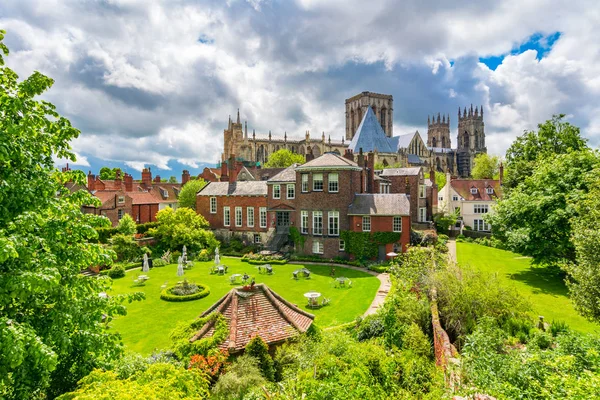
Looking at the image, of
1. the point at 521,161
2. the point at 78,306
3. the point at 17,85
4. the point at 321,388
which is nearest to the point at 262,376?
the point at 321,388

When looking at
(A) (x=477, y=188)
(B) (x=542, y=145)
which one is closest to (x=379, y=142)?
(A) (x=477, y=188)

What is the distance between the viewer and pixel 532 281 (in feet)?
84.4

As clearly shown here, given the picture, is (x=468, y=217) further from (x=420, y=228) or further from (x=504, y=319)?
(x=504, y=319)

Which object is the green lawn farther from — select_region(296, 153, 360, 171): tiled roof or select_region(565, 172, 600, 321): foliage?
select_region(296, 153, 360, 171): tiled roof

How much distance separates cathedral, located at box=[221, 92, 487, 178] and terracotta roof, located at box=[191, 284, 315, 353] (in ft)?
183

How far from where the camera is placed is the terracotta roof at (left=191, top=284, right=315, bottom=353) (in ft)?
40.7

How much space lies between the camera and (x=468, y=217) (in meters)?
52.3

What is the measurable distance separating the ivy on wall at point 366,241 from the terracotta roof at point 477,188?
27.0 m

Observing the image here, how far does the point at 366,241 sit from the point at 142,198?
3229cm

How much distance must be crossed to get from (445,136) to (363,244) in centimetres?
12727

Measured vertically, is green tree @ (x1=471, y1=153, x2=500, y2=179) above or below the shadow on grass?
above

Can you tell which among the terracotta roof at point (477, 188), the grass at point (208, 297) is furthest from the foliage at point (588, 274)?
the terracotta roof at point (477, 188)

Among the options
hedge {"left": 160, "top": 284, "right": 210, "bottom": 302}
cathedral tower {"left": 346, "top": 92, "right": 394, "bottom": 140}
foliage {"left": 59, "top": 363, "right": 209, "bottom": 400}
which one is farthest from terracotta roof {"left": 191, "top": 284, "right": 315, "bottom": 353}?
cathedral tower {"left": 346, "top": 92, "right": 394, "bottom": 140}

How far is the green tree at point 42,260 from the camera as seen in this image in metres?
6.84
